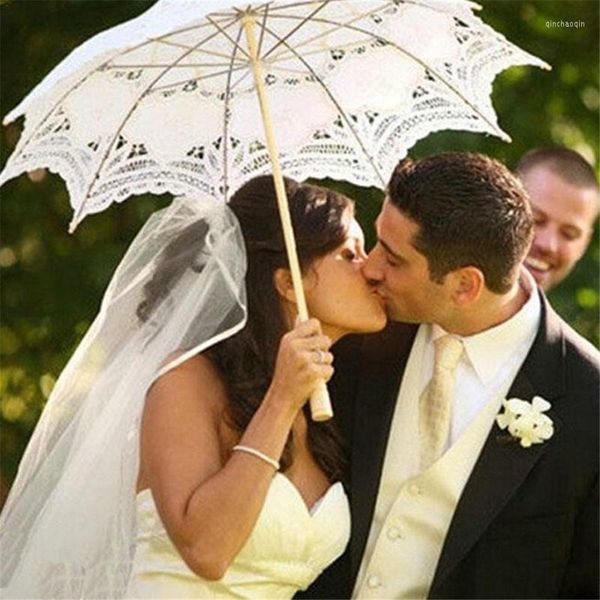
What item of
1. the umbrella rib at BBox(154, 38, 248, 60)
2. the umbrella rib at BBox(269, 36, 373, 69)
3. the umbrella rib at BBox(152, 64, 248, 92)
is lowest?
the umbrella rib at BBox(269, 36, 373, 69)

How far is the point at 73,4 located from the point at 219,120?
285 cm

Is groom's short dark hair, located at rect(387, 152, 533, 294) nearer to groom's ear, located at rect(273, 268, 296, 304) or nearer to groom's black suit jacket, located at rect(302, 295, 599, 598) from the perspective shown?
groom's black suit jacket, located at rect(302, 295, 599, 598)

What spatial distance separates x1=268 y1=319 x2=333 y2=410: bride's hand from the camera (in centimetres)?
496

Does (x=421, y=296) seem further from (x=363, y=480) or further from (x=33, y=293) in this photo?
(x=33, y=293)

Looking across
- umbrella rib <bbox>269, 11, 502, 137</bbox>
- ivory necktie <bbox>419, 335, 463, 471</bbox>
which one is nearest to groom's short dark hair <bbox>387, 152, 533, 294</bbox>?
ivory necktie <bbox>419, 335, 463, 471</bbox>

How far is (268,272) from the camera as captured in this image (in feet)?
18.2

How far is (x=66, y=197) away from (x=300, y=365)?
4148mm

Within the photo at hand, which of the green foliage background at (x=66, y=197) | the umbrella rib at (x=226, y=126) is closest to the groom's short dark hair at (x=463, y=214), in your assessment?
the umbrella rib at (x=226, y=126)

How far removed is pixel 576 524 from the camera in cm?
528

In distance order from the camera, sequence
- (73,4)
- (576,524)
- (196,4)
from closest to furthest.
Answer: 1. (196,4)
2. (576,524)
3. (73,4)

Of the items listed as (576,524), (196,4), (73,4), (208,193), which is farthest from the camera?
(73,4)

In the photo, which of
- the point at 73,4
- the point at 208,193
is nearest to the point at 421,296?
the point at 208,193

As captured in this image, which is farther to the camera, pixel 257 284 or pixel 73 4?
pixel 73 4

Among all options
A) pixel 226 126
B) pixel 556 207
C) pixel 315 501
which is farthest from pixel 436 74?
pixel 556 207
